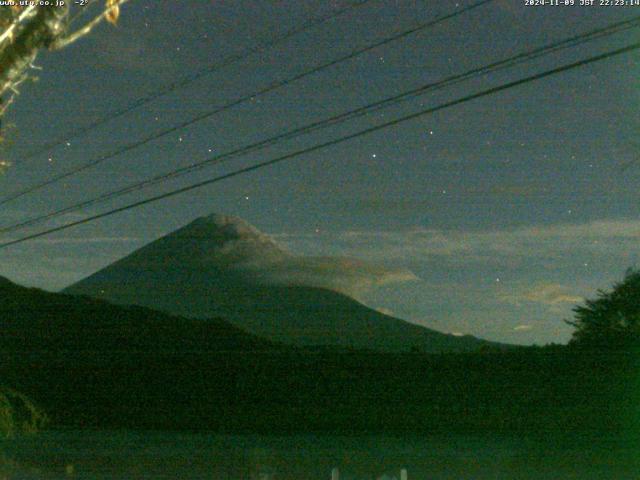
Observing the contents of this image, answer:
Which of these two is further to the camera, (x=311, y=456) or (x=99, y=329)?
(x=99, y=329)

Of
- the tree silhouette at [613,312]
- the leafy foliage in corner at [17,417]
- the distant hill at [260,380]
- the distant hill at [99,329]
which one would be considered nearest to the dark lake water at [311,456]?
the distant hill at [260,380]

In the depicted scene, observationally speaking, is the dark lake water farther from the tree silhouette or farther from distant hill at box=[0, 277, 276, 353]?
the tree silhouette

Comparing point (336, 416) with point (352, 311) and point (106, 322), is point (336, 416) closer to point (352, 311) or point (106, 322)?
point (106, 322)

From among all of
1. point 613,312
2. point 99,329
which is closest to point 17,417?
point 99,329

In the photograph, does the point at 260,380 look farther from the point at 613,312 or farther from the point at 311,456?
the point at 613,312

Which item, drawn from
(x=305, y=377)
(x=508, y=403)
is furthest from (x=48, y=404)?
(x=508, y=403)

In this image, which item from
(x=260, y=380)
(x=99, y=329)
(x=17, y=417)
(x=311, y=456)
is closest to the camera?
(x=17, y=417)

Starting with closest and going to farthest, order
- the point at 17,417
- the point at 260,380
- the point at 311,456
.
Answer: the point at 17,417 → the point at 311,456 → the point at 260,380

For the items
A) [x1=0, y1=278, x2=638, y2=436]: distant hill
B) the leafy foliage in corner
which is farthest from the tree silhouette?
the leafy foliage in corner

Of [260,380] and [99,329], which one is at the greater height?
[99,329]
